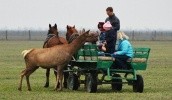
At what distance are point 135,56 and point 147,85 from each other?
267cm

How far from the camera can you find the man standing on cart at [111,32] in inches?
844

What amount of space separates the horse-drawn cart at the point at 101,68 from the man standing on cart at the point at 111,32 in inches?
22.4

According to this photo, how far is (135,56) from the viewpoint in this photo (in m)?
21.5

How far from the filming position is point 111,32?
21.4 meters

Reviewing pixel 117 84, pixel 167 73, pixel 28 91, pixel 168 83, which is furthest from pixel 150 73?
pixel 28 91

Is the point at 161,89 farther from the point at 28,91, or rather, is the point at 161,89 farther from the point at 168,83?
the point at 28,91

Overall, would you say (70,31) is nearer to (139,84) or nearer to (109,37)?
(109,37)

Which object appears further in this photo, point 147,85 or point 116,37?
point 147,85

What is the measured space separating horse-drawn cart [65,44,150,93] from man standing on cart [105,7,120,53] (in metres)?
0.57

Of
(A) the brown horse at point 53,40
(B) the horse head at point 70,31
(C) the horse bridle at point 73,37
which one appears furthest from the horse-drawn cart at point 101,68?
(B) the horse head at point 70,31

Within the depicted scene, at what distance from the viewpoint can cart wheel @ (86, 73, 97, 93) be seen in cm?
2084

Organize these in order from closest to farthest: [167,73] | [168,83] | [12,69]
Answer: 1. [168,83]
2. [167,73]
3. [12,69]

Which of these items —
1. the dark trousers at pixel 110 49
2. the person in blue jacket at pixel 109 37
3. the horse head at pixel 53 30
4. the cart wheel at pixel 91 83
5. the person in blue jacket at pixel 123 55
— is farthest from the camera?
the horse head at pixel 53 30

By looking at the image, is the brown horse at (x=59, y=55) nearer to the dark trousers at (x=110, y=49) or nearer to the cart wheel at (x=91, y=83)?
the dark trousers at (x=110, y=49)
